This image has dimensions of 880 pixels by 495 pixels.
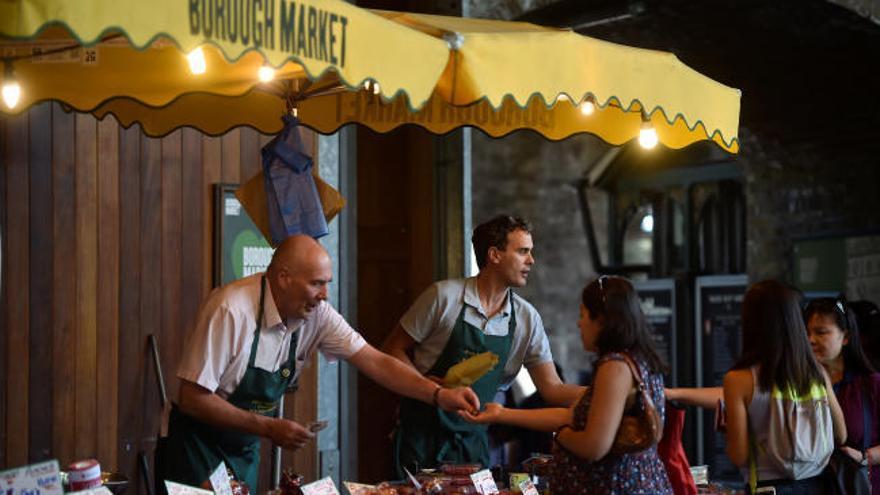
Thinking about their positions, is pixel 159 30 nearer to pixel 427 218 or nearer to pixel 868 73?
pixel 427 218

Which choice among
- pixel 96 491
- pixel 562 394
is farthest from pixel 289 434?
pixel 562 394

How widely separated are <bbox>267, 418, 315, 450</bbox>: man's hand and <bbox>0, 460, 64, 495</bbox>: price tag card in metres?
0.79

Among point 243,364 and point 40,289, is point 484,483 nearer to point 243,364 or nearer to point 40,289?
point 243,364

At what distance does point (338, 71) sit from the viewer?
3.21 m

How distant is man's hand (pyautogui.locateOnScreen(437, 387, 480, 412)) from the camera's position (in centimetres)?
429

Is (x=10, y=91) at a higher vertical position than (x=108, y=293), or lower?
higher

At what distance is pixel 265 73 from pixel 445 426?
66.0 inches

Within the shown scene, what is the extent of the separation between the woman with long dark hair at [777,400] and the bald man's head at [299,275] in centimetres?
150

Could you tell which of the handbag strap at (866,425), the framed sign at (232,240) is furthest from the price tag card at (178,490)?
the handbag strap at (866,425)

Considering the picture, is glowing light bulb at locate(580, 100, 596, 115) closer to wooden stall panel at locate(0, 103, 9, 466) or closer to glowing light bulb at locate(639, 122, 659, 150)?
glowing light bulb at locate(639, 122, 659, 150)

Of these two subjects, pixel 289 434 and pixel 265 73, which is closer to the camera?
pixel 289 434

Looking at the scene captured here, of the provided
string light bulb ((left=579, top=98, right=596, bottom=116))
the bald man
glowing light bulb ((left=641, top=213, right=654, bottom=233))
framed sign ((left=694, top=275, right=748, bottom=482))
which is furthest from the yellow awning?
glowing light bulb ((left=641, top=213, right=654, bottom=233))

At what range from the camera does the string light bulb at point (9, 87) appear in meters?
3.74

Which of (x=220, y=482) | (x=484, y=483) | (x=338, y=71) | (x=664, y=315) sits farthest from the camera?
(x=664, y=315)
